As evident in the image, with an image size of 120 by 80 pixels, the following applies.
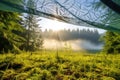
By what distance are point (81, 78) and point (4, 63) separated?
1.65 meters

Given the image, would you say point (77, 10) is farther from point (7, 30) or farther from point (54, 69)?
point (7, 30)

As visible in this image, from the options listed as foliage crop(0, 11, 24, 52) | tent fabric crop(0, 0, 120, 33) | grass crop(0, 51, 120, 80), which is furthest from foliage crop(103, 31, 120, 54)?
tent fabric crop(0, 0, 120, 33)

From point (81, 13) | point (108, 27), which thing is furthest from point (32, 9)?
point (108, 27)

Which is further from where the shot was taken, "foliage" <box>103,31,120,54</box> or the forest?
"foliage" <box>103,31,120,54</box>

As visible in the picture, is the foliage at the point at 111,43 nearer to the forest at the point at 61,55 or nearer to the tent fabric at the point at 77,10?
the forest at the point at 61,55

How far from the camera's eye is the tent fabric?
2246 millimetres

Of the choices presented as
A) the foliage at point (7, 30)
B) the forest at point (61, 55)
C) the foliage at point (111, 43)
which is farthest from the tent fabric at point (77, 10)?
the foliage at point (111, 43)

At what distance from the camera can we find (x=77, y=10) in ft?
7.92

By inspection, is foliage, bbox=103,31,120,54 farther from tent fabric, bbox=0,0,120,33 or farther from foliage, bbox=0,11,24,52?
tent fabric, bbox=0,0,120,33

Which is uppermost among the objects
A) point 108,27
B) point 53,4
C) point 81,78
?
point 53,4

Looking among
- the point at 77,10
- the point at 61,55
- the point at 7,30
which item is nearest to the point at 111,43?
the point at 7,30

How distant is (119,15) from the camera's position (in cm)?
237

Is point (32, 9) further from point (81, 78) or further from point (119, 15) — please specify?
point (81, 78)

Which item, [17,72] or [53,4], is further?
[17,72]
